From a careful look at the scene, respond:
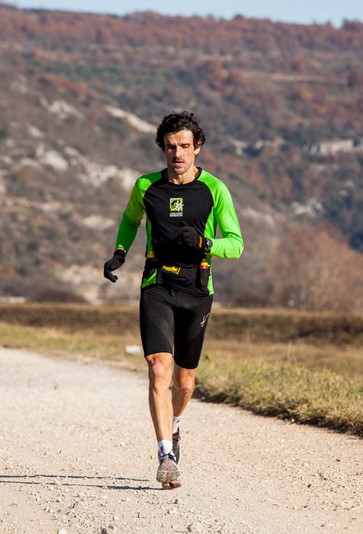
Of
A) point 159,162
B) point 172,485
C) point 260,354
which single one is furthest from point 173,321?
point 159,162

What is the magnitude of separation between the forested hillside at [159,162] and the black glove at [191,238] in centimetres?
6785

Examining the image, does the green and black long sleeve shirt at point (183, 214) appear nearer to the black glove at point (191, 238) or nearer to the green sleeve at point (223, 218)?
the green sleeve at point (223, 218)

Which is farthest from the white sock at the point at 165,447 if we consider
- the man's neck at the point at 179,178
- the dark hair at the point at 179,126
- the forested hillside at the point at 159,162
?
the forested hillside at the point at 159,162

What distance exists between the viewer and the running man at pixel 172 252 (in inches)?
298

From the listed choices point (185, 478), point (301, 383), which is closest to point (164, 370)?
point (185, 478)

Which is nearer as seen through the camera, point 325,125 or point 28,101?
point 28,101

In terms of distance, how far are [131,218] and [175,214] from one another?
0.46 metres

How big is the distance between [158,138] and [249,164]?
154 meters

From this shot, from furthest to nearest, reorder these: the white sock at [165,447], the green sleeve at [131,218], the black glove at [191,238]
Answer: the green sleeve at [131,218], the white sock at [165,447], the black glove at [191,238]

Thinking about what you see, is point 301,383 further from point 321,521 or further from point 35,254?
point 35,254

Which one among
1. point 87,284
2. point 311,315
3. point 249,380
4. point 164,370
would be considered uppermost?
point 164,370

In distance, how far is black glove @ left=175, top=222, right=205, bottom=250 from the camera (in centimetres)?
733

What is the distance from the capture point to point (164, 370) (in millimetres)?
7602

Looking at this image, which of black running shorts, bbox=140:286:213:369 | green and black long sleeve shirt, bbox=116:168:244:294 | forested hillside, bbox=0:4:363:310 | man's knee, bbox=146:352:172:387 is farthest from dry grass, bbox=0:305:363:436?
forested hillside, bbox=0:4:363:310
